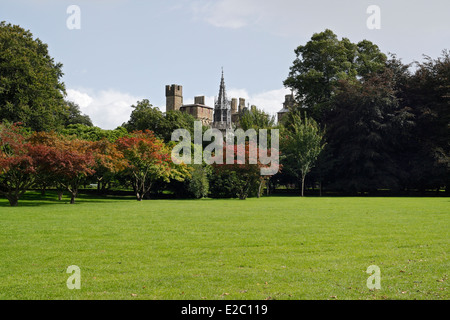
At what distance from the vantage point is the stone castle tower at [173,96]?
4169 inches

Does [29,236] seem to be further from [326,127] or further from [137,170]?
[326,127]

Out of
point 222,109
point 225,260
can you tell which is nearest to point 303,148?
point 225,260

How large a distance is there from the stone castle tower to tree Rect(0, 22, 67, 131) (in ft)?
225

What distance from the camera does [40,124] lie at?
114 feet

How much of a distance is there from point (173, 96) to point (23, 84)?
73.3m

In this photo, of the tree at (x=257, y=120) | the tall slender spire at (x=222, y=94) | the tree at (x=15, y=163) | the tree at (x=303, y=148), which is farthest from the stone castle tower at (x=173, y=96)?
the tree at (x=15, y=163)

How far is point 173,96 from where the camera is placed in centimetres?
10638

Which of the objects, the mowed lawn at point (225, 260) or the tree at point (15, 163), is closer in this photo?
the mowed lawn at point (225, 260)

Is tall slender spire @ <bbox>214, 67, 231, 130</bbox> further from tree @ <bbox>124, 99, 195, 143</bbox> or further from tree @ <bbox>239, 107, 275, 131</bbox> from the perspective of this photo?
tree @ <bbox>239, 107, 275, 131</bbox>

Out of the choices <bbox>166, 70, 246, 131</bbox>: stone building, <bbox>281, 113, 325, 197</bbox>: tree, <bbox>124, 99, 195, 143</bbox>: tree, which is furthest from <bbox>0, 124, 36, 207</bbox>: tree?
<bbox>166, 70, 246, 131</bbox>: stone building

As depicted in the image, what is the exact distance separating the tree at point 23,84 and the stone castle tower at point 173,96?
68577 millimetres

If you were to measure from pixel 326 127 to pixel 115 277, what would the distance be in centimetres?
3994

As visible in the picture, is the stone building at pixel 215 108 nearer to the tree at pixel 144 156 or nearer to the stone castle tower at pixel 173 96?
the stone castle tower at pixel 173 96
